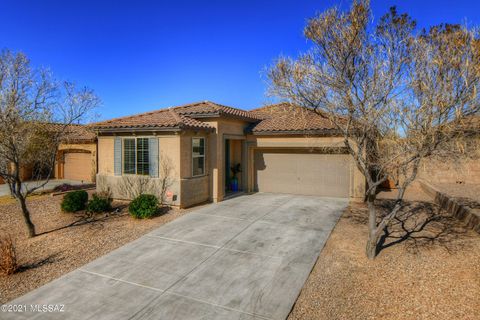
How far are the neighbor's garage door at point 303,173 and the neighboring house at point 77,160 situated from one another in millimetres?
12890

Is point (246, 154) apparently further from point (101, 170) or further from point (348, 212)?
point (101, 170)

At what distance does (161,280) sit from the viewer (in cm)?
685

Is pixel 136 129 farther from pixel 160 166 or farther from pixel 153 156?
pixel 160 166

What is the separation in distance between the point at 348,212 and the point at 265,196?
4549 millimetres

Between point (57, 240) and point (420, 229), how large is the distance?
12001 millimetres

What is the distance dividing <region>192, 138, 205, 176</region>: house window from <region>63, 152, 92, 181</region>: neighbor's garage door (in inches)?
498

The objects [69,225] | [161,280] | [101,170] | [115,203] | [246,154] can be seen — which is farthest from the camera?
[246,154]

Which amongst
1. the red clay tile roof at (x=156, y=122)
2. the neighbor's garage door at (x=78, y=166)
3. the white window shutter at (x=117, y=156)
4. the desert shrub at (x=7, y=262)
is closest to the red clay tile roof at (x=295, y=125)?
the red clay tile roof at (x=156, y=122)


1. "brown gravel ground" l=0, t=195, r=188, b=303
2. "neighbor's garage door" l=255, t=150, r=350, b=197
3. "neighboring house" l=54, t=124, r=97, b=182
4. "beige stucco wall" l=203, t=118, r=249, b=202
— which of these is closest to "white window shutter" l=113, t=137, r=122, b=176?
"brown gravel ground" l=0, t=195, r=188, b=303

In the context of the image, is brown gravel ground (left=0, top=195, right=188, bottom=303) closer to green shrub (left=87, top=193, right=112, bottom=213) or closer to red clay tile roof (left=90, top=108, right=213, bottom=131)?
green shrub (left=87, top=193, right=112, bottom=213)

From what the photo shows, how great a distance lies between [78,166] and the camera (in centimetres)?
2302

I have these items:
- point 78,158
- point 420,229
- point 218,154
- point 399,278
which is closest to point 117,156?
point 218,154

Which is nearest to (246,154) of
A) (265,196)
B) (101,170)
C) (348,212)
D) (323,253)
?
(265,196)

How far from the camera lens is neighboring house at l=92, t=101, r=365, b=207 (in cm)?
1291
